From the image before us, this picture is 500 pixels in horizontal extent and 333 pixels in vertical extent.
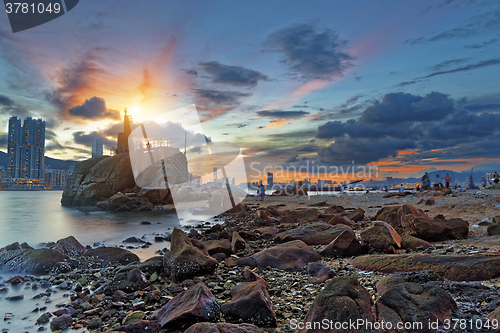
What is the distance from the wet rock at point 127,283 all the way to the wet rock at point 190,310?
1279mm

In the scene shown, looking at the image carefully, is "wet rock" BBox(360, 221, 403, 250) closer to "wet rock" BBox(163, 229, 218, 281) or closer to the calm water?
"wet rock" BBox(163, 229, 218, 281)

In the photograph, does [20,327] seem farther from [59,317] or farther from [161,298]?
[161,298]

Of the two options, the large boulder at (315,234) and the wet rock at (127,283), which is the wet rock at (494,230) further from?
the wet rock at (127,283)

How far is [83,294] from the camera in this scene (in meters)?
4.32

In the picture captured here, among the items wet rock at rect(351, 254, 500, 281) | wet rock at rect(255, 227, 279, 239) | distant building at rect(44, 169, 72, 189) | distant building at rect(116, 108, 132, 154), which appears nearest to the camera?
wet rock at rect(351, 254, 500, 281)

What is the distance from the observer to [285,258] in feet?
16.2

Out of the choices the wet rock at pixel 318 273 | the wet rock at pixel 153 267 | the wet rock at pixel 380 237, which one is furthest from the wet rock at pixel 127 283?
the wet rock at pixel 380 237

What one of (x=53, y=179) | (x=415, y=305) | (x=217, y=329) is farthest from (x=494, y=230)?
(x=53, y=179)

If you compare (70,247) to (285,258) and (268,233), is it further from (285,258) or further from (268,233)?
(285,258)

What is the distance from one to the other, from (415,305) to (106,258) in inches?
264

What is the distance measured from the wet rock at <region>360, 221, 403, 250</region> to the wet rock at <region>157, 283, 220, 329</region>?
3764 mm

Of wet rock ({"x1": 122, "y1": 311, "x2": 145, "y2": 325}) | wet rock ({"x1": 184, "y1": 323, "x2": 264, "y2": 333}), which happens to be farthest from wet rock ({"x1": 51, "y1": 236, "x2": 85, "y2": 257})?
wet rock ({"x1": 184, "y1": 323, "x2": 264, "y2": 333})

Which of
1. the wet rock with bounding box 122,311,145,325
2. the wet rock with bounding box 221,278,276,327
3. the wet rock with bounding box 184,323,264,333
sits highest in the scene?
the wet rock with bounding box 184,323,264,333

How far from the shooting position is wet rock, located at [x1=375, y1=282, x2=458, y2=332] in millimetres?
2250
